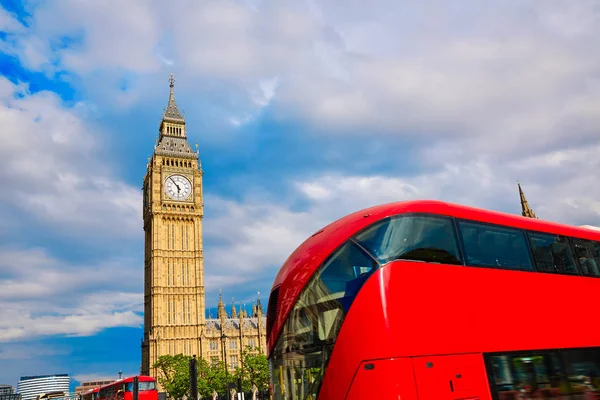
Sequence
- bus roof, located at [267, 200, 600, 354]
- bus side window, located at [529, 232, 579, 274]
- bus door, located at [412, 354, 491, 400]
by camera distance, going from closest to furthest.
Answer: bus door, located at [412, 354, 491, 400], bus roof, located at [267, 200, 600, 354], bus side window, located at [529, 232, 579, 274]

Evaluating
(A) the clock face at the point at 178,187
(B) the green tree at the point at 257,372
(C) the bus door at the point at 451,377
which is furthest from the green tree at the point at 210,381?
(C) the bus door at the point at 451,377

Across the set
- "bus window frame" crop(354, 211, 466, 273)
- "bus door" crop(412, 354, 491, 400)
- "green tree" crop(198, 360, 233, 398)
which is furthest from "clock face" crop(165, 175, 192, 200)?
"bus door" crop(412, 354, 491, 400)

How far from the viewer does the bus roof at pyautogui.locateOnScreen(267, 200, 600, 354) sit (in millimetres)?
7957

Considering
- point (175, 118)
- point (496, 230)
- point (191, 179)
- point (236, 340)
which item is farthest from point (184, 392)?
point (496, 230)

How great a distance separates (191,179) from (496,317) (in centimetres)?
6522

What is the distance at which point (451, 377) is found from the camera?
7.05 metres

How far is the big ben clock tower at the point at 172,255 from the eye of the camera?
63938 mm

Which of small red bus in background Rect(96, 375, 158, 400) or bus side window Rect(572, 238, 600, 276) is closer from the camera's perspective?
bus side window Rect(572, 238, 600, 276)

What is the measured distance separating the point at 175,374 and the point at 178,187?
86.1 ft

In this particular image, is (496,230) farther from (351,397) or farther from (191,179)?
(191,179)

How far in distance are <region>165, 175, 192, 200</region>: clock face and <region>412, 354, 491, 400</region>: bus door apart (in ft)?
211

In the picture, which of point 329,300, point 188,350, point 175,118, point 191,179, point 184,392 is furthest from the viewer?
point 175,118

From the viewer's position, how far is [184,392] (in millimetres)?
51844

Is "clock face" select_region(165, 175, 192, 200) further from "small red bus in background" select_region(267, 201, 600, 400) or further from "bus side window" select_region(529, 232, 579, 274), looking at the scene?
"bus side window" select_region(529, 232, 579, 274)
